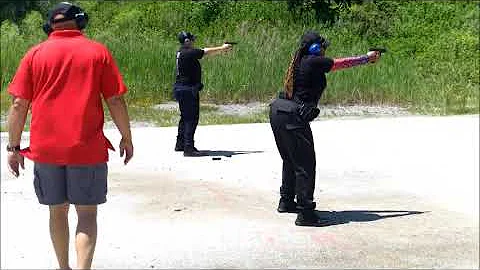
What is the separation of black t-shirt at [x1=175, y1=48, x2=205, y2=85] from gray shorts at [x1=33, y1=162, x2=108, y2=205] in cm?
572

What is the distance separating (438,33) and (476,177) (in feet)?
46.7

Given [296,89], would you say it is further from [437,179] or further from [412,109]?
[412,109]

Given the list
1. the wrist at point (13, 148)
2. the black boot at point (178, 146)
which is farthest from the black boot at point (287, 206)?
the black boot at point (178, 146)

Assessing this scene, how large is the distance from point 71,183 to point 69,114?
38 centimetres

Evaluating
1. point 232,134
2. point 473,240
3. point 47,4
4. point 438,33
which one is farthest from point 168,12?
point 473,240

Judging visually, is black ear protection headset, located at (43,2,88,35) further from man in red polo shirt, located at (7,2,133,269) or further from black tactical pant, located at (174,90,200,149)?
black tactical pant, located at (174,90,200,149)

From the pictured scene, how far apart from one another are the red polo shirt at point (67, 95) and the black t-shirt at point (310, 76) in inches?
96.7

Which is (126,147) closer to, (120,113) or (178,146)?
(120,113)

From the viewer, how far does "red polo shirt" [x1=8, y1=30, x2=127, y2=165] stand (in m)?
4.43

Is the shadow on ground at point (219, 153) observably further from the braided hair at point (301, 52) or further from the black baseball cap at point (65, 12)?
the black baseball cap at point (65, 12)

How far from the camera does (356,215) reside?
7.12 meters

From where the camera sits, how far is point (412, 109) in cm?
1555

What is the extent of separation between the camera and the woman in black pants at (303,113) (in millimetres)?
6652

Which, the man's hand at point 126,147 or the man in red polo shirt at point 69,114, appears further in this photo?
the man's hand at point 126,147
